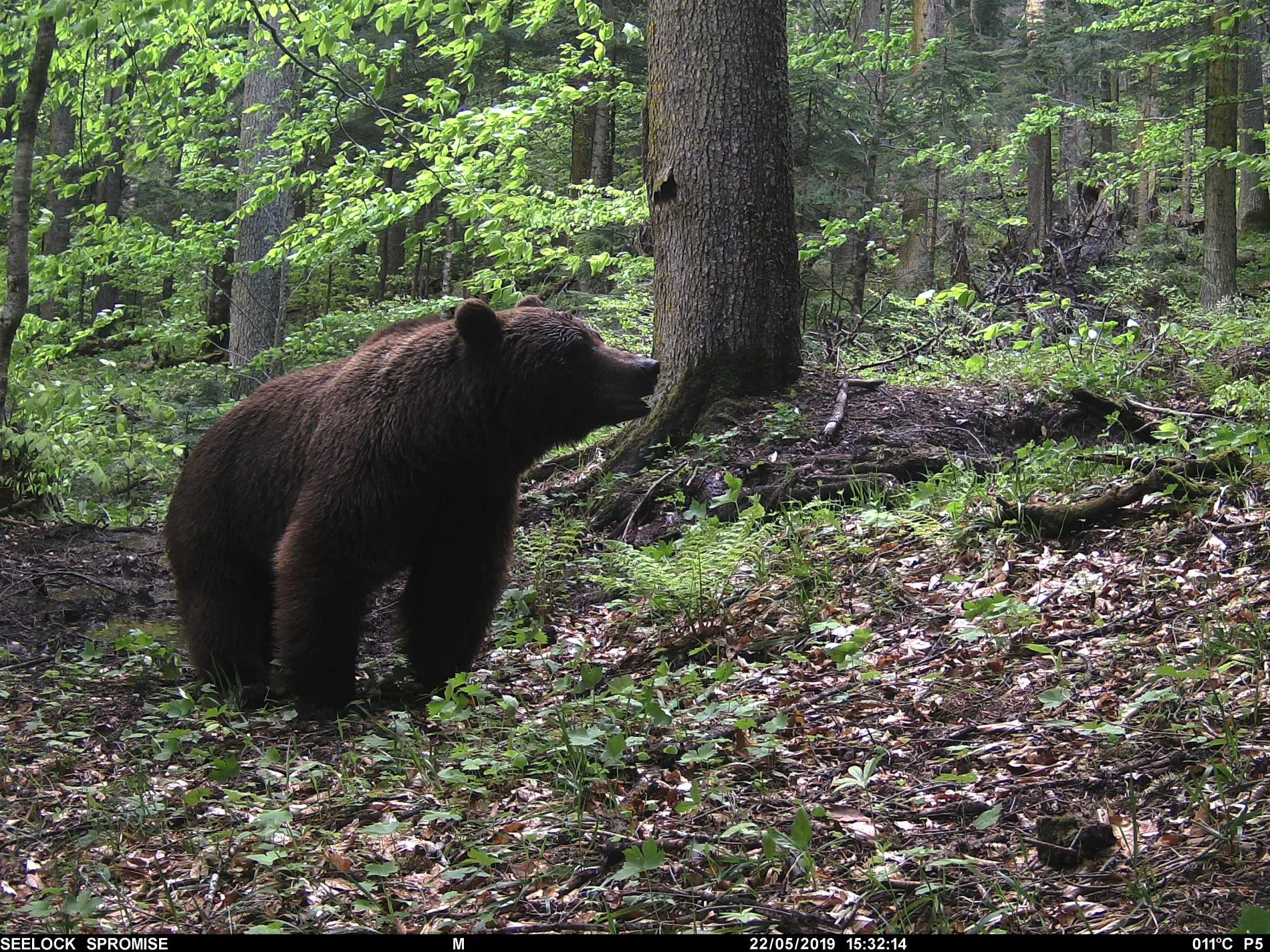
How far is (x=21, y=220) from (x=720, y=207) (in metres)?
4.76

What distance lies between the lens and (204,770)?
4711 mm

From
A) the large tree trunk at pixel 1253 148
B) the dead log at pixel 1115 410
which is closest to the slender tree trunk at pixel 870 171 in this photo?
the dead log at pixel 1115 410

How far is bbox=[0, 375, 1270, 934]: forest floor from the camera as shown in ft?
9.93

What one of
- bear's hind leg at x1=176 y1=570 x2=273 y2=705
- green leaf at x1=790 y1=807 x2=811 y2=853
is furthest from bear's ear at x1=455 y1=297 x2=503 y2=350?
green leaf at x1=790 y1=807 x2=811 y2=853

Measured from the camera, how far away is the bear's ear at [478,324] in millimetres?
5391

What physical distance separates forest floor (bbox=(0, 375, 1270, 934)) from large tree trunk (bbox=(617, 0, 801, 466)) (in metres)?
0.95

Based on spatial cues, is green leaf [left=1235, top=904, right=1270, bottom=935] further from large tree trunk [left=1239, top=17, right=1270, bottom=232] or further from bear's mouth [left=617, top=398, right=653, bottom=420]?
large tree trunk [left=1239, top=17, right=1270, bottom=232]

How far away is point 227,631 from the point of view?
234 inches

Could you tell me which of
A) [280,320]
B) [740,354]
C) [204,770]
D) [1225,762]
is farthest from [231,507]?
[280,320]

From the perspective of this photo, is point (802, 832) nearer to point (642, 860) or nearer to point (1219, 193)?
point (642, 860)

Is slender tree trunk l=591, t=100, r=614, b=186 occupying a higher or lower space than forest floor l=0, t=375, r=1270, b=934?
higher

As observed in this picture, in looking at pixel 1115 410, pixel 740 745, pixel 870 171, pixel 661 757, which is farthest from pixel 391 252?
pixel 740 745

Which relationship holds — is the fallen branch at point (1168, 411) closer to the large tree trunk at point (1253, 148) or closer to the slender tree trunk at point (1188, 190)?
the large tree trunk at point (1253, 148)

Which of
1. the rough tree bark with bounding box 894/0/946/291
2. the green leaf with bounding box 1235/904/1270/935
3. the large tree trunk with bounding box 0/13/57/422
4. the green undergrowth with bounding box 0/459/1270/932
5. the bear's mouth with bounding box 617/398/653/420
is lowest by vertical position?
the green undergrowth with bounding box 0/459/1270/932
